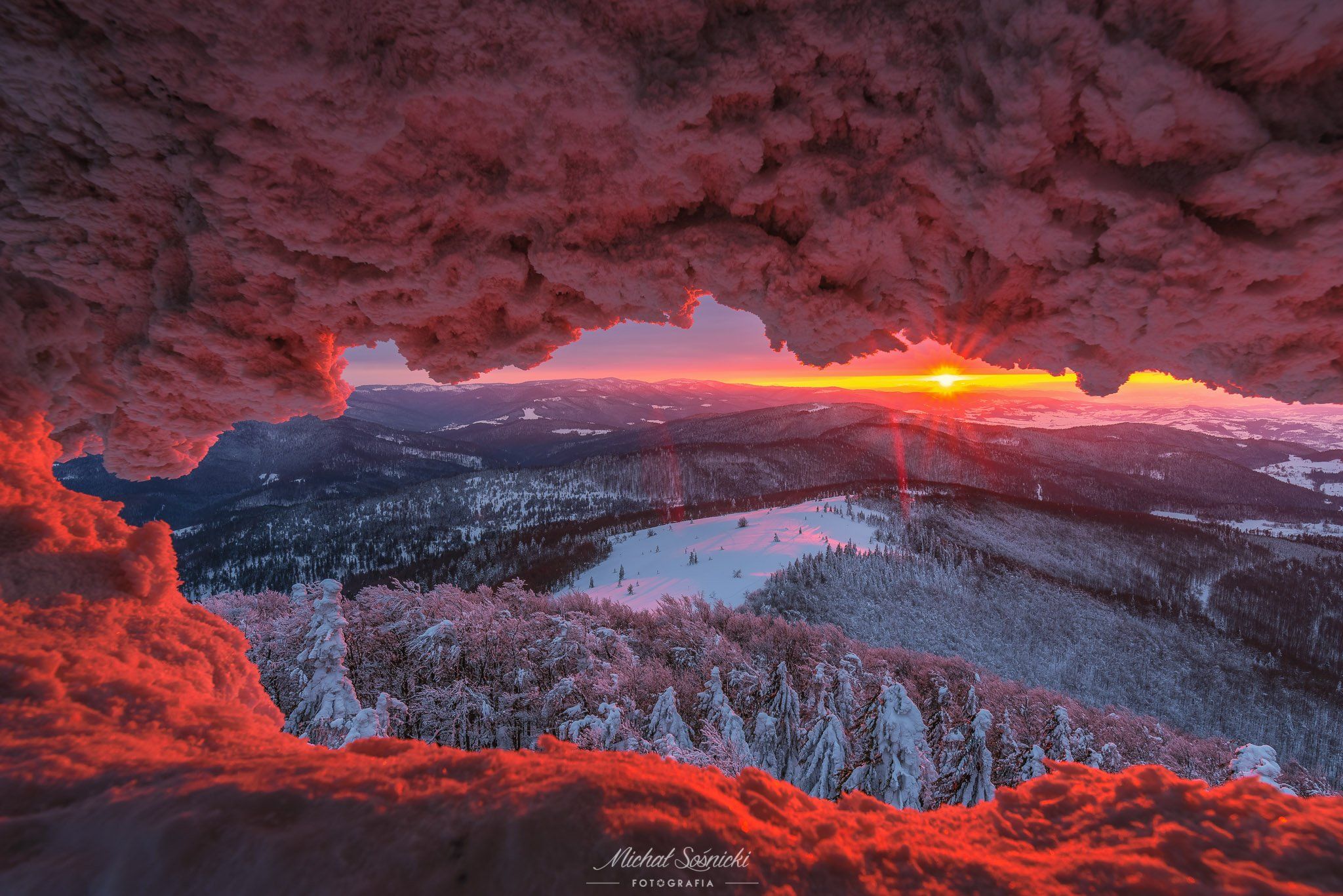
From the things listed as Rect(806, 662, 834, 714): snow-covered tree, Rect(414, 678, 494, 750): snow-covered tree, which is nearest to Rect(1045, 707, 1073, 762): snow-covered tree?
Rect(806, 662, 834, 714): snow-covered tree

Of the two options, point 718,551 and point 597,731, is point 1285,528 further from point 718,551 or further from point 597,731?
point 597,731

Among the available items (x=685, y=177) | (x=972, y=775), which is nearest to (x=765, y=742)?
(x=972, y=775)

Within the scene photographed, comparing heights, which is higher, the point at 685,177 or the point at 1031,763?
the point at 685,177

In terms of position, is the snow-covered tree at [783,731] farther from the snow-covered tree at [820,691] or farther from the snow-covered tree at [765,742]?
the snow-covered tree at [820,691]

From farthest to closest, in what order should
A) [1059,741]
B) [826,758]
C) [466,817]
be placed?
[1059,741] → [826,758] → [466,817]

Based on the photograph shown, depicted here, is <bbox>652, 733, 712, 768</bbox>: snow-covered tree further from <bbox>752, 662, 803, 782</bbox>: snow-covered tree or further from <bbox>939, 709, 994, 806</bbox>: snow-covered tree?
<bbox>939, 709, 994, 806</bbox>: snow-covered tree

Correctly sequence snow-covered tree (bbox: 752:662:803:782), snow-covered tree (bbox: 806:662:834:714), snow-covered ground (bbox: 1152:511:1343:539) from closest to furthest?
snow-covered tree (bbox: 752:662:803:782) → snow-covered tree (bbox: 806:662:834:714) → snow-covered ground (bbox: 1152:511:1343:539)

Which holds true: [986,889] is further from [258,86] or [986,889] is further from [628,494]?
[628,494]
